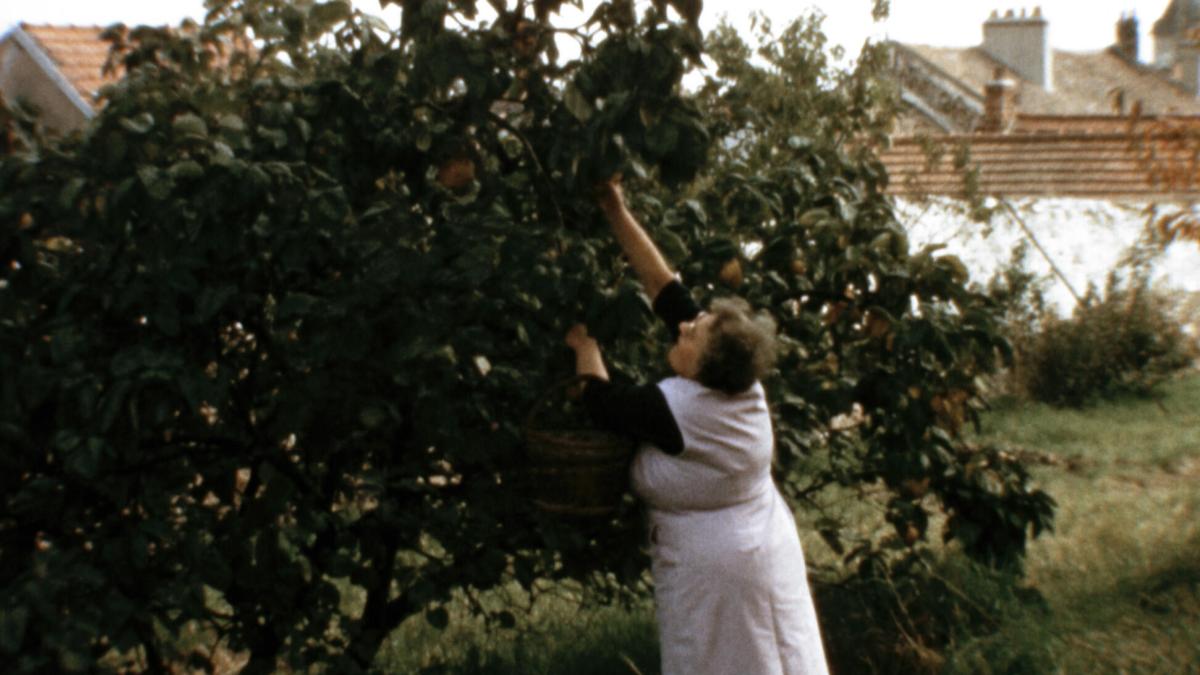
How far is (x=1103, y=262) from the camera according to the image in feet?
56.4

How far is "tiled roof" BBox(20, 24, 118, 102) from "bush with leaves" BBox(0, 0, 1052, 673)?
13.1 metres

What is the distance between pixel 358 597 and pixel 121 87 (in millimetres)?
2796

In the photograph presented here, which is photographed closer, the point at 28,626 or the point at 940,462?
the point at 28,626

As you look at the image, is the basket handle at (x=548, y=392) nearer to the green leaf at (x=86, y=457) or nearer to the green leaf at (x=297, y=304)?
the green leaf at (x=297, y=304)

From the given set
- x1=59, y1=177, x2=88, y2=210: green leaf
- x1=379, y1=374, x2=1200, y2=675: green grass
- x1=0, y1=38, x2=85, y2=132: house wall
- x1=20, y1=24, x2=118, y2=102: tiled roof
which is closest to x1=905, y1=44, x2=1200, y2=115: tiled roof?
x1=0, y1=38, x2=85, y2=132: house wall

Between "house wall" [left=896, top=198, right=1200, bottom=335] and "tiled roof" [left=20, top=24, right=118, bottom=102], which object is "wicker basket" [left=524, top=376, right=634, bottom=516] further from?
"tiled roof" [left=20, top=24, right=118, bottom=102]

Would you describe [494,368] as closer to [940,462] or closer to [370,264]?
[370,264]

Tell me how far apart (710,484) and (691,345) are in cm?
36

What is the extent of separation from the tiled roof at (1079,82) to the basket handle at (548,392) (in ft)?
133

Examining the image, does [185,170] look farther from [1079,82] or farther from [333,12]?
[1079,82]

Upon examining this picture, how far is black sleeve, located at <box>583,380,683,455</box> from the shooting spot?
149 inches

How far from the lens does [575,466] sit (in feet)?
12.5

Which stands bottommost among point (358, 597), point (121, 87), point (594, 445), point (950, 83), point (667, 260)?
point (358, 597)

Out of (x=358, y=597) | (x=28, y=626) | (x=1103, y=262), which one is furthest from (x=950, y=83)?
(x=28, y=626)
